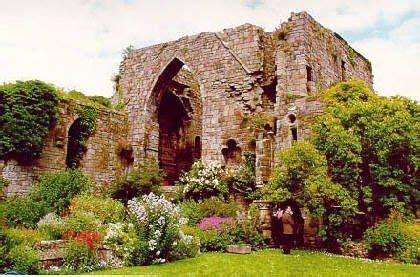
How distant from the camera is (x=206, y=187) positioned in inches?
656

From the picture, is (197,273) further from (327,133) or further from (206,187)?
(206,187)

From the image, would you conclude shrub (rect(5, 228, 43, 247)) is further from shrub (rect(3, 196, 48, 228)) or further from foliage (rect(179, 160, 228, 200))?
foliage (rect(179, 160, 228, 200))

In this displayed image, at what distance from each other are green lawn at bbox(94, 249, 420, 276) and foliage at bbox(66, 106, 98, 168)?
8875mm

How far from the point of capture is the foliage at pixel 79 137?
17672 millimetres

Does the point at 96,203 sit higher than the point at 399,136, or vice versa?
the point at 399,136

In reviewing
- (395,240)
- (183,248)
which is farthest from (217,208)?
(395,240)

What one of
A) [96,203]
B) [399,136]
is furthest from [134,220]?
[399,136]

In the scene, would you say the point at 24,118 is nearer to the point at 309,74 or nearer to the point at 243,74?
the point at 243,74

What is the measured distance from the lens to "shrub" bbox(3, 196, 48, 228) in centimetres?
1326

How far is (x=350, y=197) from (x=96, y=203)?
667 centimetres

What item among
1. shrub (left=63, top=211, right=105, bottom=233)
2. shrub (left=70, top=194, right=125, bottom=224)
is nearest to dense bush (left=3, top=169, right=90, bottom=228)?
shrub (left=70, top=194, right=125, bottom=224)

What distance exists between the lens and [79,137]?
17.8 m

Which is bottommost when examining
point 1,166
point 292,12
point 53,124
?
point 1,166

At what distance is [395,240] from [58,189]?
9.71 meters
